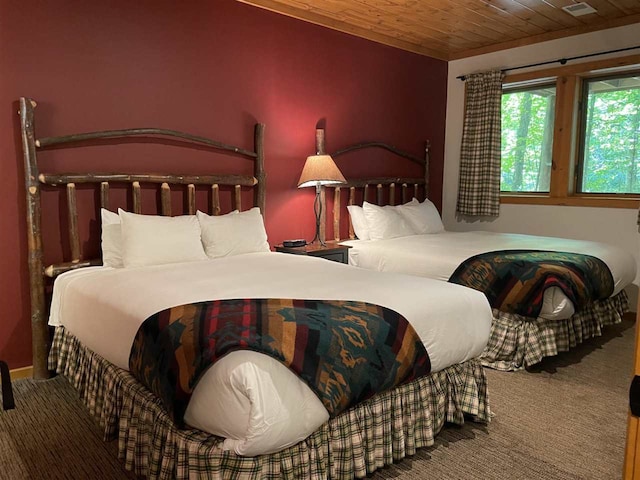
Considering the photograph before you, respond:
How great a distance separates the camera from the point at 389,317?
1942mm

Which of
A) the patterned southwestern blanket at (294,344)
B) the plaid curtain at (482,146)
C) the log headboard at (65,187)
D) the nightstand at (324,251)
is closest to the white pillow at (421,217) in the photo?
the plaid curtain at (482,146)

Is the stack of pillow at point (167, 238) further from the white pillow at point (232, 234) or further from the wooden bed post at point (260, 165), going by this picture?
the wooden bed post at point (260, 165)

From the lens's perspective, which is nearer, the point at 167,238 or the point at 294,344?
the point at 294,344

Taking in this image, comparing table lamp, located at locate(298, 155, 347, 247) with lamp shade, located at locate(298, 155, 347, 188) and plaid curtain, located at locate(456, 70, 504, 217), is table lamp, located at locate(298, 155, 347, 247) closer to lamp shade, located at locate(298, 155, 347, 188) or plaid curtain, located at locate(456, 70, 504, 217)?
lamp shade, located at locate(298, 155, 347, 188)

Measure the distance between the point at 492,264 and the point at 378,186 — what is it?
69.5 inches

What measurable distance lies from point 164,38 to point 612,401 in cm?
346

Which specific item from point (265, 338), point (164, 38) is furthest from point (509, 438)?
point (164, 38)

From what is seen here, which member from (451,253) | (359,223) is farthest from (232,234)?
(451,253)

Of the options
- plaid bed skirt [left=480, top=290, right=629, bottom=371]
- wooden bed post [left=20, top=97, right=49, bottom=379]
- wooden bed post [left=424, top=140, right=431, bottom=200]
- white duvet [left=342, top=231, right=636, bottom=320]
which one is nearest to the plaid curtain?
wooden bed post [left=424, top=140, right=431, bottom=200]

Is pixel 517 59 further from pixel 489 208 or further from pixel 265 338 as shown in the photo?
pixel 265 338

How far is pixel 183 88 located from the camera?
3.40 meters

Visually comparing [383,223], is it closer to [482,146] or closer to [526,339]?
[482,146]

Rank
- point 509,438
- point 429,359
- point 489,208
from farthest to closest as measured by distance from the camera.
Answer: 1. point 489,208
2. point 509,438
3. point 429,359

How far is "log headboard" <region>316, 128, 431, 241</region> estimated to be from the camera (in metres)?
4.41
